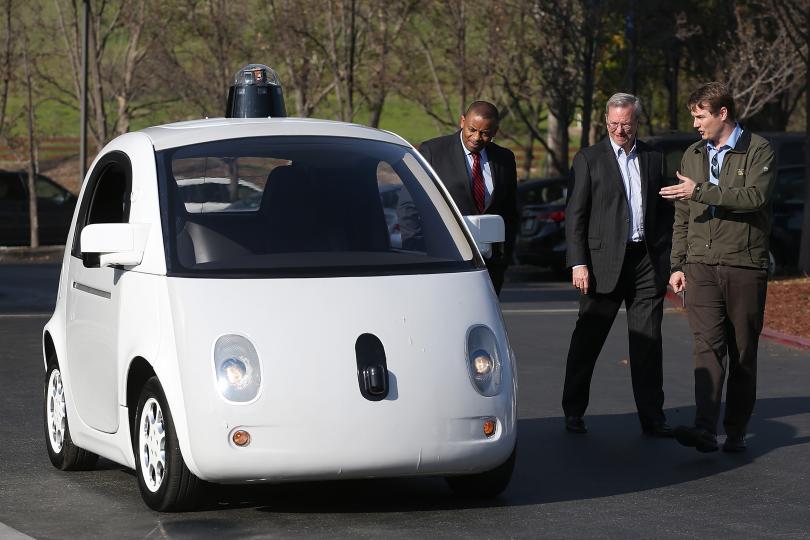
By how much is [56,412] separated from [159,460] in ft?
5.14

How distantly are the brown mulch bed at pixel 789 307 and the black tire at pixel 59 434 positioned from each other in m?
7.99

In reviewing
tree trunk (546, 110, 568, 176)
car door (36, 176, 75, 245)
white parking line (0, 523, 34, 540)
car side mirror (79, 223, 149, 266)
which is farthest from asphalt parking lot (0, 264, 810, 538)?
Answer: car door (36, 176, 75, 245)

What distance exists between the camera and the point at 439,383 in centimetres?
681

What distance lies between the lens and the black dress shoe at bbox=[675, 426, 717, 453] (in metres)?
8.50

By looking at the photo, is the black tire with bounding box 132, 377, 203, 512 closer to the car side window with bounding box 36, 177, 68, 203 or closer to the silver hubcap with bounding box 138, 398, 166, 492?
the silver hubcap with bounding box 138, 398, 166, 492

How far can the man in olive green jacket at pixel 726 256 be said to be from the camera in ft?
28.4

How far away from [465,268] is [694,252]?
2.04 meters

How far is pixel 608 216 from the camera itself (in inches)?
364

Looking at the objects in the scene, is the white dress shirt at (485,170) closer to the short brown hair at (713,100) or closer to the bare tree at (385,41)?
the short brown hair at (713,100)

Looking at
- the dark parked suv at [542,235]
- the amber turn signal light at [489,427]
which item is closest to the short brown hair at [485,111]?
the amber turn signal light at [489,427]

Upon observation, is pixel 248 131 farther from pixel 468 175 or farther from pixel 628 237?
pixel 628 237

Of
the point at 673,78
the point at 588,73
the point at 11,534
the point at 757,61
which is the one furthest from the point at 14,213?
the point at 11,534

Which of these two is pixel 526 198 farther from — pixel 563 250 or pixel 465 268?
pixel 465 268

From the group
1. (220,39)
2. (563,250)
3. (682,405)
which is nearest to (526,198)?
(563,250)
